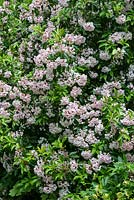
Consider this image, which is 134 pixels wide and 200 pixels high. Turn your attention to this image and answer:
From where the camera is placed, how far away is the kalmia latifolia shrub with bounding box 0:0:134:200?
4406mm

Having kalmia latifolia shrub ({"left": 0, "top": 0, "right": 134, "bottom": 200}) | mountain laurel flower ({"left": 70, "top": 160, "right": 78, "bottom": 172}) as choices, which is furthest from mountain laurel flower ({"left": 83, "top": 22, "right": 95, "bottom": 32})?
mountain laurel flower ({"left": 70, "top": 160, "right": 78, "bottom": 172})

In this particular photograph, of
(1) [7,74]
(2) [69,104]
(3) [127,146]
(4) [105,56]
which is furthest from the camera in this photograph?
(1) [7,74]

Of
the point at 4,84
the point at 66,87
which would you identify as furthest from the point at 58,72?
the point at 4,84

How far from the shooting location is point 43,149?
180 inches

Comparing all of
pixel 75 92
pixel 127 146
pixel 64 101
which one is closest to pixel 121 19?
pixel 75 92

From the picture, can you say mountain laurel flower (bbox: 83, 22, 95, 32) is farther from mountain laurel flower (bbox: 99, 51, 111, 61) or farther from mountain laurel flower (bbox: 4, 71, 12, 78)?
mountain laurel flower (bbox: 4, 71, 12, 78)

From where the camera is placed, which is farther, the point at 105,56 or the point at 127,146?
the point at 105,56

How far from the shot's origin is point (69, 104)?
4.53 m

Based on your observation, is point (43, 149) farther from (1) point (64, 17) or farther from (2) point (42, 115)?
(1) point (64, 17)

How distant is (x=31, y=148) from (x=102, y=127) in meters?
0.75

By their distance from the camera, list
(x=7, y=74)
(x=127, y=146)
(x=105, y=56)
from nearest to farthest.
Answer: (x=127, y=146)
(x=105, y=56)
(x=7, y=74)

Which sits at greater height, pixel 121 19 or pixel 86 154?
pixel 121 19

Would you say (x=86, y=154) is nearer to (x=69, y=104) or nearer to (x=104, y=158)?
(x=104, y=158)

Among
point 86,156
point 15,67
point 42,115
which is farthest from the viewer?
point 15,67
